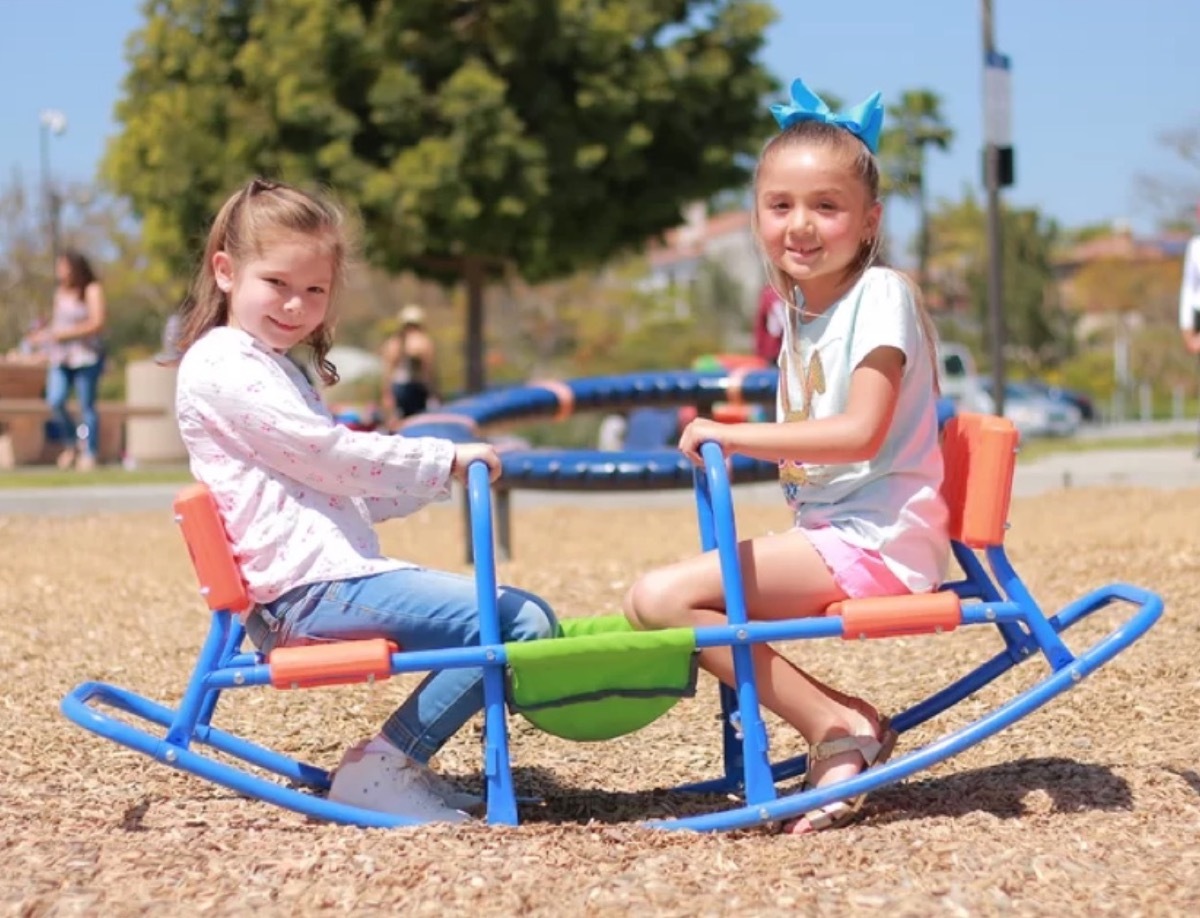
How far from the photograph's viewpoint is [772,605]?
311 cm

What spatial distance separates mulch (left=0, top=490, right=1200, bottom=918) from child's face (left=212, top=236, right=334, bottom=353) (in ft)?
3.08

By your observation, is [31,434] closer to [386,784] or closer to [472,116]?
[472,116]

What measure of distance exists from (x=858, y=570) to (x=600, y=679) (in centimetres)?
53

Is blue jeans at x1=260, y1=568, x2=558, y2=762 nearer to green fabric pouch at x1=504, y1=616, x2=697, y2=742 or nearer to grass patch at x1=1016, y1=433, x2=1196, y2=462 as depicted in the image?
green fabric pouch at x1=504, y1=616, x2=697, y2=742

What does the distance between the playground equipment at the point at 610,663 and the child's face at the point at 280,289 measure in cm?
36

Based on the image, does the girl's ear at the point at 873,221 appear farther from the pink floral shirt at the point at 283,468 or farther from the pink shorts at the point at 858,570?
the pink floral shirt at the point at 283,468

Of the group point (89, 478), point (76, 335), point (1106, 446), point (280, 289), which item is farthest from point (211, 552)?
point (1106, 446)

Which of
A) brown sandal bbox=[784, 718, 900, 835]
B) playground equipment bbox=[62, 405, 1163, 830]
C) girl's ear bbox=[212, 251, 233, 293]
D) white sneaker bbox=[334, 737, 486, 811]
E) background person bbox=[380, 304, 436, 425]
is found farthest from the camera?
background person bbox=[380, 304, 436, 425]

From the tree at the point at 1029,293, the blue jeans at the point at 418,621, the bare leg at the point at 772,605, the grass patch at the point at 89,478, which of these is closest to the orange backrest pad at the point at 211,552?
the blue jeans at the point at 418,621

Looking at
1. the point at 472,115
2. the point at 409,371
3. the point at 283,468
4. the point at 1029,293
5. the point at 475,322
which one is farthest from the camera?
the point at 1029,293

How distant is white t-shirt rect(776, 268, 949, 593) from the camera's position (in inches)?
122

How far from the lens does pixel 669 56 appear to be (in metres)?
17.6

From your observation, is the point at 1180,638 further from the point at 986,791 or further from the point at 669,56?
the point at 669,56

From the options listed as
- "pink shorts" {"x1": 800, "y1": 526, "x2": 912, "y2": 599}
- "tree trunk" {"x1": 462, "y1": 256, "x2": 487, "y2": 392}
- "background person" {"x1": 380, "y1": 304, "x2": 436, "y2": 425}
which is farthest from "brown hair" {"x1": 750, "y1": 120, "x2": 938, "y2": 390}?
"tree trunk" {"x1": 462, "y1": 256, "x2": 487, "y2": 392}
